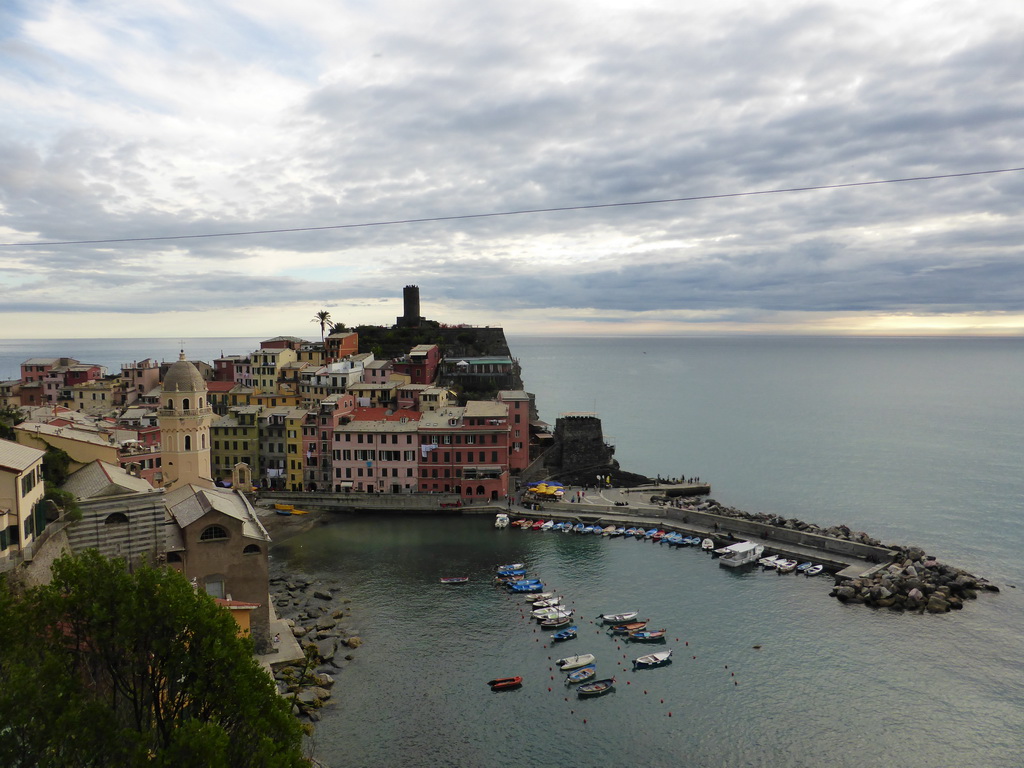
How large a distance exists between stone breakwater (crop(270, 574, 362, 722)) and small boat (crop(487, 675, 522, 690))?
23.9 ft

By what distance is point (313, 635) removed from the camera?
118 ft

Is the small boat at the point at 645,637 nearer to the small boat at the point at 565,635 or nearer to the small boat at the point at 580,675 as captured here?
the small boat at the point at 565,635

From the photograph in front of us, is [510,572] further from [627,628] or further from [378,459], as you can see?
[378,459]

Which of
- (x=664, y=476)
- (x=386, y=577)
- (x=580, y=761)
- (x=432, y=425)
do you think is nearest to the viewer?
(x=580, y=761)

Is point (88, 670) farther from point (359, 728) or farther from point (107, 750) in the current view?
point (359, 728)

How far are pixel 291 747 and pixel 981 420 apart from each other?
141556 mm

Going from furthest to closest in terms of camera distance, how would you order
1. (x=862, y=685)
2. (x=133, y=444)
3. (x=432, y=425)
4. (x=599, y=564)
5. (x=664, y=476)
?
(x=664, y=476) → (x=432, y=425) → (x=133, y=444) → (x=599, y=564) → (x=862, y=685)

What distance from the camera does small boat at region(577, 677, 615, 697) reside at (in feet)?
102

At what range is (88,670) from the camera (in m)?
14.6

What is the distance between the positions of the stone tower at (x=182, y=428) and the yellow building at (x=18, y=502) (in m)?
14.5

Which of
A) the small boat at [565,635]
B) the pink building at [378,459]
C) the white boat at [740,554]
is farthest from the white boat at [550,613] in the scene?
the pink building at [378,459]

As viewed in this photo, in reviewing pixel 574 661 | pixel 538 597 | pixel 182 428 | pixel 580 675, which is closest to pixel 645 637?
pixel 574 661

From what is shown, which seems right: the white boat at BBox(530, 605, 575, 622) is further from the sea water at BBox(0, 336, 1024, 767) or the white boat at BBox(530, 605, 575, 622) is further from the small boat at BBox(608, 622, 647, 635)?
the small boat at BBox(608, 622, 647, 635)

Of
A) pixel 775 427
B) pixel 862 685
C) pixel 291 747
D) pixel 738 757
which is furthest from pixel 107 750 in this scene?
pixel 775 427
